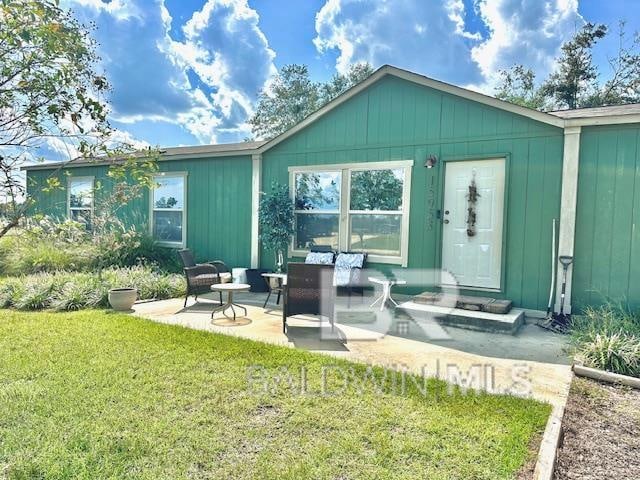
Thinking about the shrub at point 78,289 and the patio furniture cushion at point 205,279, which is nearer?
the shrub at point 78,289

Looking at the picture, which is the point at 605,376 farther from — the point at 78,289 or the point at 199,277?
the point at 78,289

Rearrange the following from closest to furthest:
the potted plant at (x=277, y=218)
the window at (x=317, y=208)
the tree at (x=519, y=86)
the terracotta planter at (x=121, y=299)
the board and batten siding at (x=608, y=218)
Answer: the board and batten siding at (x=608, y=218), the terracotta planter at (x=121, y=299), the window at (x=317, y=208), the potted plant at (x=277, y=218), the tree at (x=519, y=86)

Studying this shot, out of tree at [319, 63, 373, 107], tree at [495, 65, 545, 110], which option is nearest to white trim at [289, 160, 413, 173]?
tree at [319, 63, 373, 107]

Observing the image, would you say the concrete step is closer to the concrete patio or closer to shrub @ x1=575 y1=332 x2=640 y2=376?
the concrete patio

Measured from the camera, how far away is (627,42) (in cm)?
1744

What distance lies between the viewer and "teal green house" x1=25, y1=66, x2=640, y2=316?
17.8 ft

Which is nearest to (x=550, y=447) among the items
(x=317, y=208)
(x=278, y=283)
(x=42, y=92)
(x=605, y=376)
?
(x=605, y=376)

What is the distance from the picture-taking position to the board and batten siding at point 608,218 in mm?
5285

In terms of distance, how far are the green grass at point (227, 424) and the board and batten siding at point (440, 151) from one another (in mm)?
3285

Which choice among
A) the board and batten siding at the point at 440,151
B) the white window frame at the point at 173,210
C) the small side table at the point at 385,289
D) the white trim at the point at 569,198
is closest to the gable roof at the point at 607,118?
the white trim at the point at 569,198

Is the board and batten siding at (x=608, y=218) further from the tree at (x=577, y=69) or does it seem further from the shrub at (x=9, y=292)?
the tree at (x=577, y=69)

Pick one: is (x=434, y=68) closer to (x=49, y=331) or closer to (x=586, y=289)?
(x=586, y=289)

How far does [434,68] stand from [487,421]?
16.2m

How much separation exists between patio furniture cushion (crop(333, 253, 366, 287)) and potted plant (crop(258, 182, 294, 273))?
4.00ft
